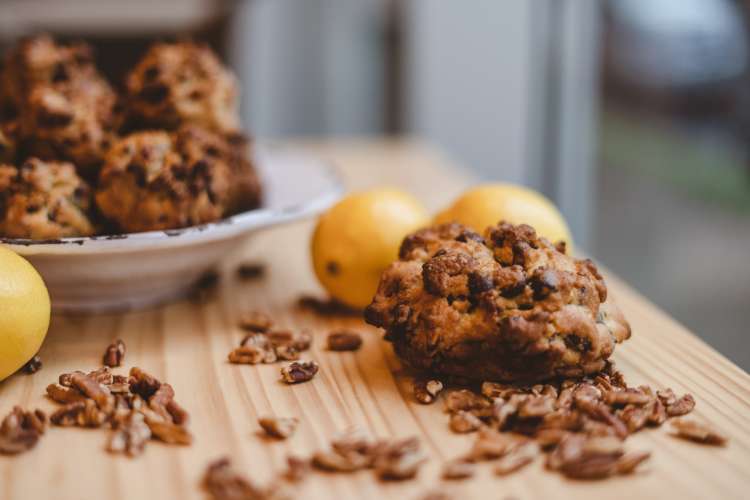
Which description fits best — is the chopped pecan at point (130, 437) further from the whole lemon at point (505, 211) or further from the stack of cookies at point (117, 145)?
the whole lemon at point (505, 211)

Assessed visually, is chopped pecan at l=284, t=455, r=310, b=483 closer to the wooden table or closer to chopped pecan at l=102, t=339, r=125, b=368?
the wooden table

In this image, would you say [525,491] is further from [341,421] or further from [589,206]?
[589,206]

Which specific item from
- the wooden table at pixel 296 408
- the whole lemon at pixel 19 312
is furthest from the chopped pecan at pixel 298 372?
the whole lemon at pixel 19 312

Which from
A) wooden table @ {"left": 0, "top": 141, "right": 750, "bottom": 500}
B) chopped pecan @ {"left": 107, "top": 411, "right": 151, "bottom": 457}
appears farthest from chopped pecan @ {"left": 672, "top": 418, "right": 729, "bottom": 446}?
chopped pecan @ {"left": 107, "top": 411, "right": 151, "bottom": 457}

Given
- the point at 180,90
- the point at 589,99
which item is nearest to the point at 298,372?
the point at 180,90

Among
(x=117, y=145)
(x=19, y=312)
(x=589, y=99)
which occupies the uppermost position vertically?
(x=117, y=145)

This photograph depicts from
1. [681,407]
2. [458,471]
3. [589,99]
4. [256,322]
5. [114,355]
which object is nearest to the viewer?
[458,471]

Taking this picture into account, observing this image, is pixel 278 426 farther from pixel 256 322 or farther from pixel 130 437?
pixel 256 322
